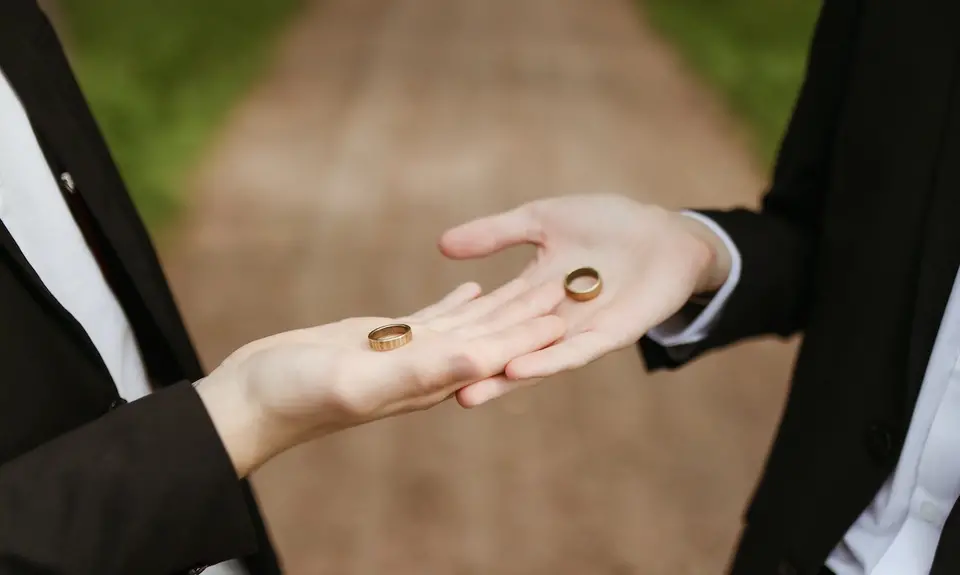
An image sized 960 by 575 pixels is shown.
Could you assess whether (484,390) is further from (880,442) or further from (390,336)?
(880,442)

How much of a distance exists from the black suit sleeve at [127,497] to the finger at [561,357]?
279mm

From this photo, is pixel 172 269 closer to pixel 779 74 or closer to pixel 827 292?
pixel 827 292

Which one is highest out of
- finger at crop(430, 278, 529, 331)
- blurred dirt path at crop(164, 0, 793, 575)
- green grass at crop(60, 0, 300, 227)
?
green grass at crop(60, 0, 300, 227)

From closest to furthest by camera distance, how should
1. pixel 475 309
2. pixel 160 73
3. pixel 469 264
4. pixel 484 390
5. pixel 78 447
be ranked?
pixel 78 447 → pixel 484 390 → pixel 475 309 → pixel 469 264 → pixel 160 73

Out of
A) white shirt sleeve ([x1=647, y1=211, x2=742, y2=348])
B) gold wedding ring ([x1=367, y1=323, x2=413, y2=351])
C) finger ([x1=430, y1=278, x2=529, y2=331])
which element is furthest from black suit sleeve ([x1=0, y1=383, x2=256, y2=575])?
white shirt sleeve ([x1=647, y1=211, x2=742, y2=348])

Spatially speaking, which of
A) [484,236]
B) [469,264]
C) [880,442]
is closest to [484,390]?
[484,236]

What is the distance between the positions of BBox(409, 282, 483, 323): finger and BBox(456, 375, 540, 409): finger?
0.12 meters

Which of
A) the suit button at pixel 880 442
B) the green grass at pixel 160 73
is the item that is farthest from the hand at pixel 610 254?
the green grass at pixel 160 73

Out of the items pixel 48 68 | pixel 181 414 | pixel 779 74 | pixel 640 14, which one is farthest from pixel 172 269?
pixel 640 14

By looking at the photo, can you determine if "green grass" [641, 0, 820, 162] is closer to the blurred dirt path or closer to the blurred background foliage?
the blurred background foliage

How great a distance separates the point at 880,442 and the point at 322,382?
0.56 m

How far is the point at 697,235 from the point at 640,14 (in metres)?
4.22

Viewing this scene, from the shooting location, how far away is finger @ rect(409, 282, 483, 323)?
90cm

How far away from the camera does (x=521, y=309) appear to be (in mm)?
897
